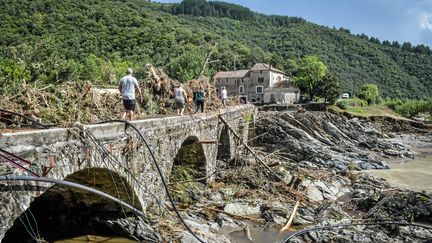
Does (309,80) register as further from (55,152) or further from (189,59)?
(55,152)

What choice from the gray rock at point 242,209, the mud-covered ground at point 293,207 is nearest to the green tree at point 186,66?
the mud-covered ground at point 293,207

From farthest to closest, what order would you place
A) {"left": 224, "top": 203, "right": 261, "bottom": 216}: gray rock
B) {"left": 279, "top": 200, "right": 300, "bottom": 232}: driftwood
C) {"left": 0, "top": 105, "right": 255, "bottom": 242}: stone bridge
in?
1. {"left": 224, "top": 203, "right": 261, "bottom": 216}: gray rock
2. {"left": 279, "top": 200, "right": 300, "bottom": 232}: driftwood
3. {"left": 0, "top": 105, "right": 255, "bottom": 242}: stone bridge

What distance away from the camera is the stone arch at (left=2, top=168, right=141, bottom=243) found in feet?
26.4

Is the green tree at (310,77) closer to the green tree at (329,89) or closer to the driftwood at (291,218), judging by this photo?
the green tree at (329,89)

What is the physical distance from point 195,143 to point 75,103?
5015 mm

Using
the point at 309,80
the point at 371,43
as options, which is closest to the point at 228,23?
the point at 371,43

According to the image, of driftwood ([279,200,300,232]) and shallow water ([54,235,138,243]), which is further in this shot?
driftwood ([279,200,300,232])

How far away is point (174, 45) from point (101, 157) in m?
60.2

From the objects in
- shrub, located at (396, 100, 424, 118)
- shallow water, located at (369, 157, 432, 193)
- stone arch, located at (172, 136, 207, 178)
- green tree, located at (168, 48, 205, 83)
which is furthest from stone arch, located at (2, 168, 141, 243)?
shrub, located at (396, 100, 424, 118)

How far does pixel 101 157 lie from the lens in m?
6.65

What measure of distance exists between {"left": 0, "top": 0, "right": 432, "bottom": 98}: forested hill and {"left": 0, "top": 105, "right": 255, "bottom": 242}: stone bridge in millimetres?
2849

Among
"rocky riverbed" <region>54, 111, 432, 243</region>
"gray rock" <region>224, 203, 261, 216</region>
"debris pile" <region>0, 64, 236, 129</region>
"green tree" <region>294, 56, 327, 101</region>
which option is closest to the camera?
"debris pile" <region>0, 64, 236, 129</region>

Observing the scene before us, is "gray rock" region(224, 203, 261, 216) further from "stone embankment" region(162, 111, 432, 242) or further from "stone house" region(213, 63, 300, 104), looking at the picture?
"stone house" region(213, 63, 300, 104)

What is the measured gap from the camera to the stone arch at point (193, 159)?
523 inches
